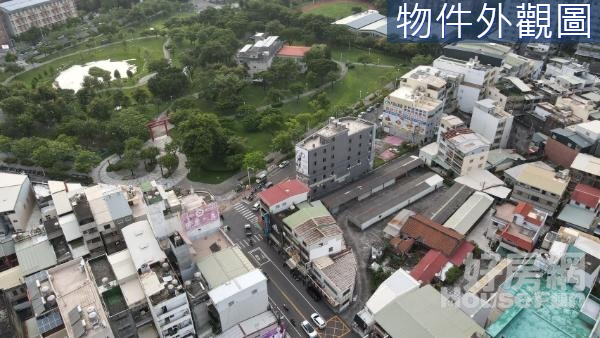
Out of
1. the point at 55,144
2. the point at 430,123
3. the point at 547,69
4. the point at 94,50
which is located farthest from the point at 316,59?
the point at 94,50

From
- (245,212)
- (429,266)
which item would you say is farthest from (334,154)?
(429,266)

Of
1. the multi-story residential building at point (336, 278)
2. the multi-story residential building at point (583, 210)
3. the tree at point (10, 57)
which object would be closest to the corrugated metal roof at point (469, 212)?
the multi-story residential building at point (583, 210)

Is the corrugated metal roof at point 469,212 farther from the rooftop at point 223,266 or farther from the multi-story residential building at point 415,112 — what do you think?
the rooftop at point 223,266

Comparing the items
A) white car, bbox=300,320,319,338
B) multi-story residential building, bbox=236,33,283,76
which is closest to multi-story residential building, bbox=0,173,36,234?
white car, bbox=300,320,319,338

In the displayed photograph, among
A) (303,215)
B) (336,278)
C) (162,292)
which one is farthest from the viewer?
(303,215)

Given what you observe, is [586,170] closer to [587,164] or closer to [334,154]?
[587,164]

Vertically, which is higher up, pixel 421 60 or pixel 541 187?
pixel 421 60
